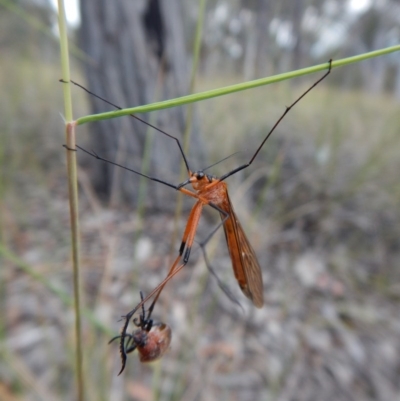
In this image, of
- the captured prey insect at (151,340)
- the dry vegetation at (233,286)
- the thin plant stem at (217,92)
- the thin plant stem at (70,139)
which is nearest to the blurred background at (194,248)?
the dry vegetation at (233,286)

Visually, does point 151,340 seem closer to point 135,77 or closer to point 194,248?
point 194,248

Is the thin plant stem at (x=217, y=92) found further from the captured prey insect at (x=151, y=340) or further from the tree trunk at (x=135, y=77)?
the tree trunk at (x=135, y=77)

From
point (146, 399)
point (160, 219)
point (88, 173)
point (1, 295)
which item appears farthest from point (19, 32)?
point (146, 399)

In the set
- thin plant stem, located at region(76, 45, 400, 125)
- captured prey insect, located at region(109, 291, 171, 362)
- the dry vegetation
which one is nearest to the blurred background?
the dry vegetation

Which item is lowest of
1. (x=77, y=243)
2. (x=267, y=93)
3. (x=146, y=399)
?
(x=146, y=399)

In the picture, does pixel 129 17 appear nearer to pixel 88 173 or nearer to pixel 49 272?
pixel 88 173

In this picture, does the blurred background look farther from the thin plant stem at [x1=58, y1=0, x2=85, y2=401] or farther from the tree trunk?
the thin plant stem at [x1=58, y1=0, x2=85, y2=401]

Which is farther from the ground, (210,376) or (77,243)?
(77,243)
